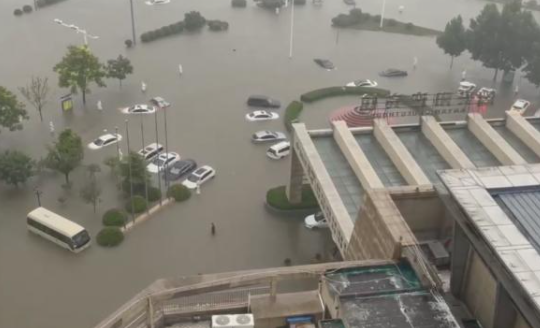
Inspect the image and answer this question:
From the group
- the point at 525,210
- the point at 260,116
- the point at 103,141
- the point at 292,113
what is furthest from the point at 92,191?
the point at 525,210

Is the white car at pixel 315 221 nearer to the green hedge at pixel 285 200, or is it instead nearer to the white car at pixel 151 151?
the green hedge at pixel 285 200

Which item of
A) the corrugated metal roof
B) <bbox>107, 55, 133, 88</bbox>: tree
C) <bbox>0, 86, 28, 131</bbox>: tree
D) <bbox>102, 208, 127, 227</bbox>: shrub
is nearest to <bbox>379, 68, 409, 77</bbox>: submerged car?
<bbox>107, 55, 133, 88</bbox>: tree

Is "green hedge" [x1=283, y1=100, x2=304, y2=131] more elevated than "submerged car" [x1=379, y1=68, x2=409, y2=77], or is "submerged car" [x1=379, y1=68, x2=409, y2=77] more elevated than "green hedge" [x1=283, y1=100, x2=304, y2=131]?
"submerged car" [x1=379, y1=68, x2=409, y2=77]

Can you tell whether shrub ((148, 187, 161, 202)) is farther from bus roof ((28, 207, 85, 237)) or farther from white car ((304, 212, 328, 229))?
white car ((304, 212, 328, 229))

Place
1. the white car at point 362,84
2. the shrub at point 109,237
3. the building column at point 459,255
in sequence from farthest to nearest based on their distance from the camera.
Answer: the white car at point 362,84
the shrub at point 109,237
the building column at point 459,255

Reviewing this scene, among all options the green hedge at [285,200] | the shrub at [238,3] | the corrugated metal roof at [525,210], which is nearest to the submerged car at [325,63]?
the shrub at [238,3]

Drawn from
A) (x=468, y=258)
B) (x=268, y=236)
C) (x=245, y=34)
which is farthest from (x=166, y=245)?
(x=245, y=34)
